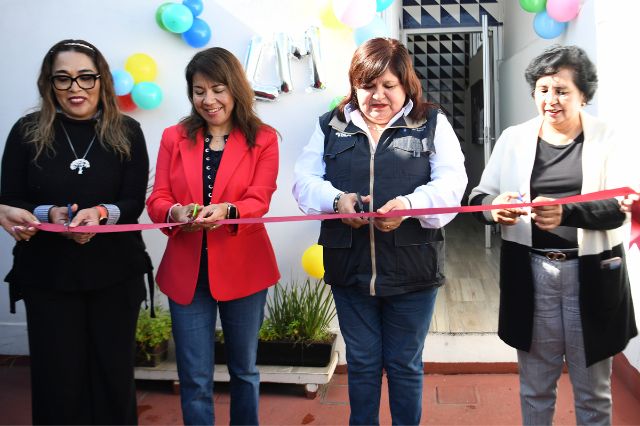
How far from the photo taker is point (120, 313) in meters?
2.32

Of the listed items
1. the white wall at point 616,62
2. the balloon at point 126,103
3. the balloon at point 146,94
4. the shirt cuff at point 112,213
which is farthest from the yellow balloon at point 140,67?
the white wall at point 616,62

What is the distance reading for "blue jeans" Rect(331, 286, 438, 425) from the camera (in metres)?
2.21

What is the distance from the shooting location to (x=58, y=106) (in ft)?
7.66

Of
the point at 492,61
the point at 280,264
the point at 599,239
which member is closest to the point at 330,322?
the point at 280,264

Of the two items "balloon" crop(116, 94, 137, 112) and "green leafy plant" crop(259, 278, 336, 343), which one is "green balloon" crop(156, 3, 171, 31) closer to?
"balloon" crop(116, 94, 137, 112)

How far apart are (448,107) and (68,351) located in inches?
356

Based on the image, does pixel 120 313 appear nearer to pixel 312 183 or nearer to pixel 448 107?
pixel 312 183

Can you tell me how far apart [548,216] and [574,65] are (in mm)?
513

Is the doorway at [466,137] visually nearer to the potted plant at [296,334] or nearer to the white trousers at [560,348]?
the potted plant at [296,334]

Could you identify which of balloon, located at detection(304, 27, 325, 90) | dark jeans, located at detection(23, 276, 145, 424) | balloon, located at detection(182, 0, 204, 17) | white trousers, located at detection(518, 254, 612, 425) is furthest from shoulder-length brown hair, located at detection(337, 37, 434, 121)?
balloon, located at detection(182, 0, 204, 17)

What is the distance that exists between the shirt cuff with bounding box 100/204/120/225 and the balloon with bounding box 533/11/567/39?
2.80 meters

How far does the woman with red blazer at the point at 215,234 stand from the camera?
2297 mm

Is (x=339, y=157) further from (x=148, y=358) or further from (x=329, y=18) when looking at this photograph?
(x=148, y=358)

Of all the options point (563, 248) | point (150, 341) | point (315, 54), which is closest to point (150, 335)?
point (150, 341)
